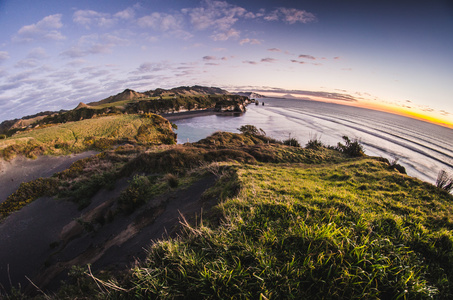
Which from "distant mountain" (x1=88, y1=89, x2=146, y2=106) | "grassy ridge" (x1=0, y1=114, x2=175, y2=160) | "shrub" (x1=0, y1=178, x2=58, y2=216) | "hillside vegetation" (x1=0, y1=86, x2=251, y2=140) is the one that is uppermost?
"distant mountain" (x1=88, y1=89, x2=146, y2=106)

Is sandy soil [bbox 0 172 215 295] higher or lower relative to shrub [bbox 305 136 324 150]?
lower

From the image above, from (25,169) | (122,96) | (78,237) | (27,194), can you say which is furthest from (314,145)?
(122,96)

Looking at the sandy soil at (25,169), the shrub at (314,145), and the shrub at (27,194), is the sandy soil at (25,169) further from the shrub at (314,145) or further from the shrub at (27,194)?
the shrub at (314,145)

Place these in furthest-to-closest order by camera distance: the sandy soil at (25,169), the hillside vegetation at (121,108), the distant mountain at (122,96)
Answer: the distant mountain at (122,96) < the hillside vegetation at (121,108) < the sandy soil at (25,169)

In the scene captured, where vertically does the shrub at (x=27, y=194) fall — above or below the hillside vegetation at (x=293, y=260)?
below

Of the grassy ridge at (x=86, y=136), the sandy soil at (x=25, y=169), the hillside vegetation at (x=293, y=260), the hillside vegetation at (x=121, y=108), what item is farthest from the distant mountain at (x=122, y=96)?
the hillside vegetation at (x=293, y=260)

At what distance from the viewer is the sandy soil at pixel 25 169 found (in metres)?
15.1

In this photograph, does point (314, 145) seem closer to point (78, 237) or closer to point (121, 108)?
point (78, 237)

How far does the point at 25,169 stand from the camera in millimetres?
17391

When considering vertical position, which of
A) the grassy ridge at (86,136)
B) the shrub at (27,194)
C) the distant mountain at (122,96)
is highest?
the distant mountain at (122,96)

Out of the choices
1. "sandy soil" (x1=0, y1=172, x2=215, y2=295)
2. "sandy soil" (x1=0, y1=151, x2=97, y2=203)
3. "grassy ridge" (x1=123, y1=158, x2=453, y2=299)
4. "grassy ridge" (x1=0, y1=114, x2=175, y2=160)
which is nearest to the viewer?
"grassy ridge" (x1=123, y1=158, x2=453, y2=299)

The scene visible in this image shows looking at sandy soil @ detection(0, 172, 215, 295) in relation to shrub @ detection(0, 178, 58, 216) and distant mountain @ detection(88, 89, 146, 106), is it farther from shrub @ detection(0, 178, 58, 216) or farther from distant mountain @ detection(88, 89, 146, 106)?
distant mountain @ detection(88, 89, 146, 106)

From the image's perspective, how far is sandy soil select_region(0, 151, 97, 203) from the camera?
49.5ft

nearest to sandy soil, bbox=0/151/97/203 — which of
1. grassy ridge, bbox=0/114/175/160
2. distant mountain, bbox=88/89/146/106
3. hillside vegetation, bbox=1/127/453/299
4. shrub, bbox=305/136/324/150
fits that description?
grassy ridge, bbox=0/114/175/160
